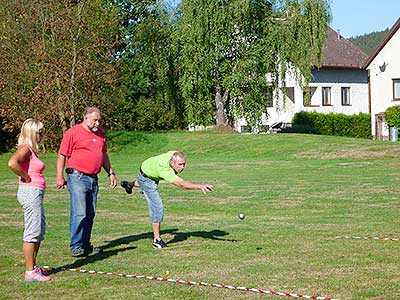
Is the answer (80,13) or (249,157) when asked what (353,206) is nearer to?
(249,157)

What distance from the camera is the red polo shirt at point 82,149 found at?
10617mm

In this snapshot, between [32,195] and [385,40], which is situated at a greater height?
[385,40]

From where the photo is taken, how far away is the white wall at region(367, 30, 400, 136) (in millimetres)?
56656

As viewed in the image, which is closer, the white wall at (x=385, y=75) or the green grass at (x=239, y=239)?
the green grass at (x=239, y=239)

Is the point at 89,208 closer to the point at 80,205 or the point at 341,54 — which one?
the point at 80,205

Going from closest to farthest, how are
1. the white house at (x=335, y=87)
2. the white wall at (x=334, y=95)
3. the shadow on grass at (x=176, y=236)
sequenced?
the shadow on grass at (x=176, y=236) → the white wall at (x=334, y=95) → the white house at (x=335, y=87)

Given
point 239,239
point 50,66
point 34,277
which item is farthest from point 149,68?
point 34,277

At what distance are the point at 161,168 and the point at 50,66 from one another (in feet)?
112

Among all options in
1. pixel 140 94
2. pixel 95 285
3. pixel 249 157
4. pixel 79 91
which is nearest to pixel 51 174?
pixel 249 157

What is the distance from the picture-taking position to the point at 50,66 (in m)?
43.8

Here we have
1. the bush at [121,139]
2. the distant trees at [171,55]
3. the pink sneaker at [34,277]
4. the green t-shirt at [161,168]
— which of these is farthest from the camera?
the bush at [121,139]

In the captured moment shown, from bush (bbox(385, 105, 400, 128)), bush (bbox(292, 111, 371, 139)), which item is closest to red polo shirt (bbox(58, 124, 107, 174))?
bush (bbox(385, 105, 400, 128))

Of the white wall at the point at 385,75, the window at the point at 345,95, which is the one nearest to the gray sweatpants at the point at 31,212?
the white wall at the point at 385,75

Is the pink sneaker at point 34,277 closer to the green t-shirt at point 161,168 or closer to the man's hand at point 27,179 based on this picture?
the man's hand at point 27,179
